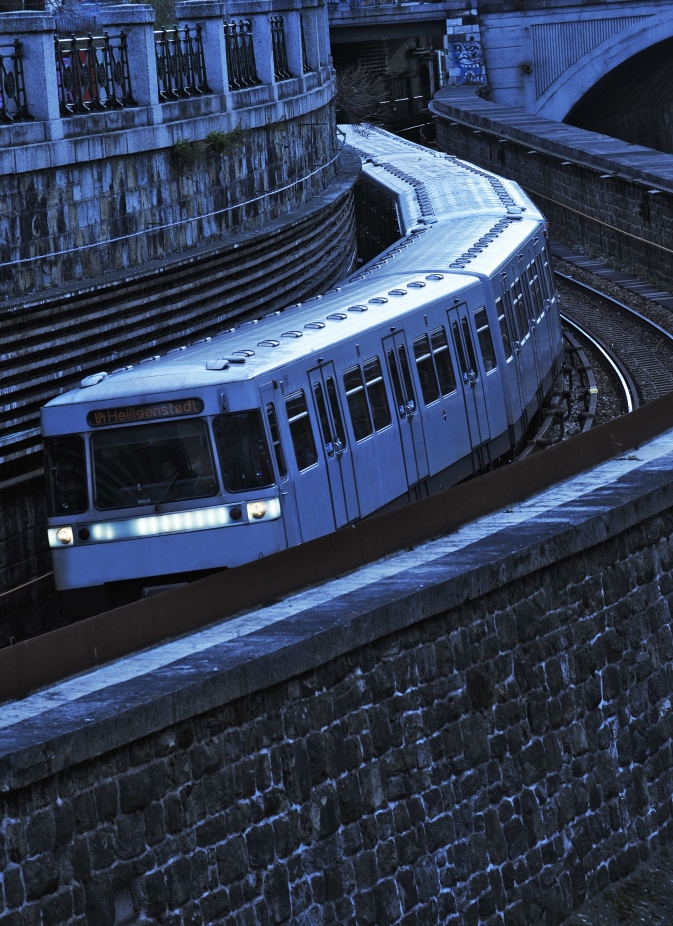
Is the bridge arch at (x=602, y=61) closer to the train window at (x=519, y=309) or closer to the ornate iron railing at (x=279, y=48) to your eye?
the ornate iron railing at (x=279, y=48)

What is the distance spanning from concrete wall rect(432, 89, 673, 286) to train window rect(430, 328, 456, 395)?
13.8 meters

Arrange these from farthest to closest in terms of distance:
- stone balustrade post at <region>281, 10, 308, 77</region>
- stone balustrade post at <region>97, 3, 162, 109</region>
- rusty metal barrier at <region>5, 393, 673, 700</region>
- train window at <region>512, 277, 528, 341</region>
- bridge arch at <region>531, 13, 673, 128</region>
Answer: bridge arch at <region>531, 13, 673, 128</region> → stone balustrade post at <region>281, 10, 308, 77</region> → train window at <region>512, 277, 528, 341</region> → stone balustrade post at <region>97, 3, 162, 109</region> → rusty metal barrier at <region>5, 393, 673, 700</region>

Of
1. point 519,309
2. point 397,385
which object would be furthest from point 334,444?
point 519,309

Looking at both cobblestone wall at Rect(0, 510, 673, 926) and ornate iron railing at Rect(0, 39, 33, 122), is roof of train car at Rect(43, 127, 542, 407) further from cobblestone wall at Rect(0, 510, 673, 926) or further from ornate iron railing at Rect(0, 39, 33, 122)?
cobblestone wall at Rect(0, 510, 673, 926)

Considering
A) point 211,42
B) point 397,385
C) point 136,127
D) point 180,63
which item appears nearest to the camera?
point 397,385

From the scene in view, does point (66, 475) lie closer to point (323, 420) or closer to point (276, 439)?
point (276, 439)

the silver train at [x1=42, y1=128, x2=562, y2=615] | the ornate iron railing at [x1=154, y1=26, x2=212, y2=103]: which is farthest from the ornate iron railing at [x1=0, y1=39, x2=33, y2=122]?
the silver train at [x1=42, y1=128, x2=562, y2=615]

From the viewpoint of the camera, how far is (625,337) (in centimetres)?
2636

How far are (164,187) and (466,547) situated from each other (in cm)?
804

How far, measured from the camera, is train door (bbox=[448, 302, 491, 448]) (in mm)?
17031

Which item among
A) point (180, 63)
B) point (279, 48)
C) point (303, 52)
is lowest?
point (303, 52)

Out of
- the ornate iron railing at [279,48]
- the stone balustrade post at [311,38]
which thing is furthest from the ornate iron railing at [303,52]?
the ornate iron railing at [279,48]

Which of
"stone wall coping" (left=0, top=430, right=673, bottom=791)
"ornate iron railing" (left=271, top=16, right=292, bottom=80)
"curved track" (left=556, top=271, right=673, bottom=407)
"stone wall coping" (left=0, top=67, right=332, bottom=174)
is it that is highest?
"ornate iron railing" (left=271, top=16, right=292, bottom=80)

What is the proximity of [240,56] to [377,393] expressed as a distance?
8.00 meters
